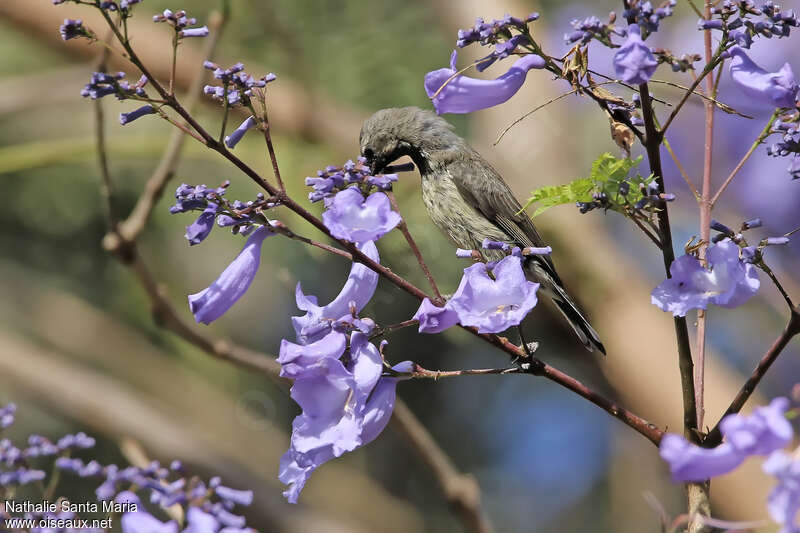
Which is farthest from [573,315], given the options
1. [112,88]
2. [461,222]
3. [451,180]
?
[112,88]

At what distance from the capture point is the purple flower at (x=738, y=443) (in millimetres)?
821

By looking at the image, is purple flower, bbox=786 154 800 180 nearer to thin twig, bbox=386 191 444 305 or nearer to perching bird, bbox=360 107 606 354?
thin twig, bbox=386 191 444 305

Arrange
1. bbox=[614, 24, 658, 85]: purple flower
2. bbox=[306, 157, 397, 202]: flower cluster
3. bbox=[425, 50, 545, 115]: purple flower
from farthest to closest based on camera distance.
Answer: bbox=[425, 50, 545, 115]: purple flower
bbox=[306, 157, 397, 202]: flower cluster
bbox=[614, 24, 658, 85]: purple flower

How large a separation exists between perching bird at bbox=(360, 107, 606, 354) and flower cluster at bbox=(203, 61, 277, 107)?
3.88ft

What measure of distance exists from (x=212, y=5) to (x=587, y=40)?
3244mm

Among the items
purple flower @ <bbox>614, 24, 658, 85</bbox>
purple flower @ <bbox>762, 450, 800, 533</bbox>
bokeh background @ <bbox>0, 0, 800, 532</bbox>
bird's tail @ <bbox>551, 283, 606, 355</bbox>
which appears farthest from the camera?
bokeh background @ <bbox>0, 0, 800, 532</bbox>

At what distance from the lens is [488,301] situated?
105cm

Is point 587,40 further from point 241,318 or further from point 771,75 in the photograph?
point 241,318

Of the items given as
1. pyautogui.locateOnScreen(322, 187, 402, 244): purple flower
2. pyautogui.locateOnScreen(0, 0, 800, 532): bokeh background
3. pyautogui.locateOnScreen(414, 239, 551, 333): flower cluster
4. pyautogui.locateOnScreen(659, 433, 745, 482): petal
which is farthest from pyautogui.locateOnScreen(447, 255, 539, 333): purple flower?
pyautogui.locateOnScreen(0, 0, 800, 532): bokeh background

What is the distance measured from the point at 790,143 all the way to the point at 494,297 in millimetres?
399

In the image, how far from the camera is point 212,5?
12.9 feet

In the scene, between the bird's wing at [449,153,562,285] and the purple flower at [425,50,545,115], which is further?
the bird's wing at [449,153,562,285]

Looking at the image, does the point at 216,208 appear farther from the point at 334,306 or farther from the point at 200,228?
the point at 334,306

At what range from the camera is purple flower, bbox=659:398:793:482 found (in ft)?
2.69
